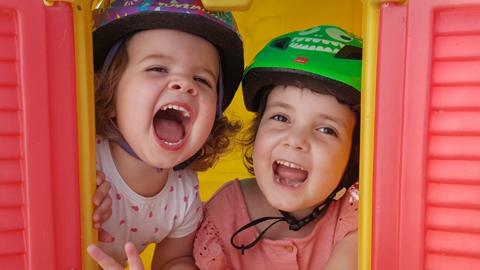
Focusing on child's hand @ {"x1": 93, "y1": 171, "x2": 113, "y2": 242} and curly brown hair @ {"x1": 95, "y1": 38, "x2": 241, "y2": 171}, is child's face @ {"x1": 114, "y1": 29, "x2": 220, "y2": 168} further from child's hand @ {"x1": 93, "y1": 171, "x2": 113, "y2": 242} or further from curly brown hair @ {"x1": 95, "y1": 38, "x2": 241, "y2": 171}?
child's hand @ {"x1": 93, "y1": 171, "x2": 113, "y2": 242}

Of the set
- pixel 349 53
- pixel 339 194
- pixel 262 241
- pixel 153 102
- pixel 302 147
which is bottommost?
pixel 262 241

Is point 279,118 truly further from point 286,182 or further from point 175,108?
point 175,108

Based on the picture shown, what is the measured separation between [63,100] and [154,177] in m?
0.48

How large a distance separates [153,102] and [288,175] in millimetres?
361

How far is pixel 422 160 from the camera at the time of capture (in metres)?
1.04

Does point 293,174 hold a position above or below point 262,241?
above

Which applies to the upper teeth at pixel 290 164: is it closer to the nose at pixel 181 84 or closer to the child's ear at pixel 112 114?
the nose at pixel 181 84

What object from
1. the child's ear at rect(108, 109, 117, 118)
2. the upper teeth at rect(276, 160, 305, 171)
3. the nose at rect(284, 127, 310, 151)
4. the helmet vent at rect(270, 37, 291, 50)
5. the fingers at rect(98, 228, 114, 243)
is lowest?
the fingers at rect(98, 228, 114, 243)

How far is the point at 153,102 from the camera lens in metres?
1.32

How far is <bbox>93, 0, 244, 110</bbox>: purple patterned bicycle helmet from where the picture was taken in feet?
4.35

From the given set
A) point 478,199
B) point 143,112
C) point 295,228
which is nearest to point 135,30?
point 143,112

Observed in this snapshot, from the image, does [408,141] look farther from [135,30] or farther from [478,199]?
[135,30]

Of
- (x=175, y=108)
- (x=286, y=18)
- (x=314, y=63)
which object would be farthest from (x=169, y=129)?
(x=286, y=18)

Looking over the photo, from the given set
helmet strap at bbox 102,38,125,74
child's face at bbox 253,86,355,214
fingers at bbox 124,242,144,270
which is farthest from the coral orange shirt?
helmet strap at bbox 102,38,125,74
